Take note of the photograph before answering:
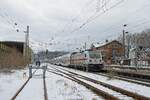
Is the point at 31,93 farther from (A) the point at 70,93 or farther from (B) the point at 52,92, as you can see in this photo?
(A) the point at 70,93

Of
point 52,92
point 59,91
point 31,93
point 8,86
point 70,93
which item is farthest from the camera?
point 8,86

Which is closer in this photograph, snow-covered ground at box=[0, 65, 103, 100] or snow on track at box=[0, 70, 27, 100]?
snow-covered ground at box=[0, 65, 103, 100]

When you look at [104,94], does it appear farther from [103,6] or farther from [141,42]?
[141,42]

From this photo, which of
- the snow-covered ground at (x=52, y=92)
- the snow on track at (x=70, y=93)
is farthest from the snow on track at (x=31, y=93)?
the snow on track at (x=70, y=93)

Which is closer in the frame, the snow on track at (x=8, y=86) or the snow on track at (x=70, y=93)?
the snow on track at (x=70, y=93)

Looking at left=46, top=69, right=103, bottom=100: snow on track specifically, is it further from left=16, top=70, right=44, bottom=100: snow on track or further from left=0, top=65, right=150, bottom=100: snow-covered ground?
left=16, top=70, right=44, bottom=100: snow on track

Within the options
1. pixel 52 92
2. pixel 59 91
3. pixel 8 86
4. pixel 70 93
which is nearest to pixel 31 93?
pixel 52 92

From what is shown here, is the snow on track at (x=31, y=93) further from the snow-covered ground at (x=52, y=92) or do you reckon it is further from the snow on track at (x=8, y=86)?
the snow on track at (x=8, y=86)

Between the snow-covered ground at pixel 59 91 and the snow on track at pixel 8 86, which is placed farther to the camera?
the snow on track at pixel 8 86

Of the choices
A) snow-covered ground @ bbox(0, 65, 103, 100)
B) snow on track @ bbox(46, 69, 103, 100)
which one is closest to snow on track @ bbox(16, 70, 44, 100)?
snow-covered ground @ bbox(0, 65, 103, 100)

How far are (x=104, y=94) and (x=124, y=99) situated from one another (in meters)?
2.26

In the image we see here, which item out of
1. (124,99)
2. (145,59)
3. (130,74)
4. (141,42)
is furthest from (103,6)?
(141,42)

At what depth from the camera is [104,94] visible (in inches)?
692

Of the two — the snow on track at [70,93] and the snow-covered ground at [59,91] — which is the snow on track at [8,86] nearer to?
the snow-covered ground at [59,91]
